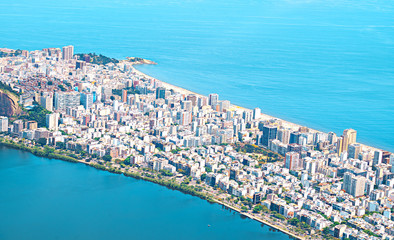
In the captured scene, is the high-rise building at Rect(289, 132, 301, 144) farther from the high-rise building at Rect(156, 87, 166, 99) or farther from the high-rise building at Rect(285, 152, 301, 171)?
the high-rise building at Rect(156, 87, 166, 99)

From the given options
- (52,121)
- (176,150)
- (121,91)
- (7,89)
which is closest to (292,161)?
(176,150)

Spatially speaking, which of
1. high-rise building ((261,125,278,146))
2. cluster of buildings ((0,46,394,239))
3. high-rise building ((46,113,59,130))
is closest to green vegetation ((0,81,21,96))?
cluster of buildings ((0,46,394,239))

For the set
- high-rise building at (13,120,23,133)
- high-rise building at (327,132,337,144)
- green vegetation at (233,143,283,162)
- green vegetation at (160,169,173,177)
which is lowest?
green vegetation at (160,169,173,177)

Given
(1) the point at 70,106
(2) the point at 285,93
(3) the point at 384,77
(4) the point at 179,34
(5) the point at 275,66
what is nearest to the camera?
(1) the point at 70,106

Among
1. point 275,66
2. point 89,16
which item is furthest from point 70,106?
point 89,16

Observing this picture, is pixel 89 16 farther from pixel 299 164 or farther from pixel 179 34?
pixel 299 164

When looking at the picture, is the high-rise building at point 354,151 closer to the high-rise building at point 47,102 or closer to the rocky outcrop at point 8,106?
the high-rise building at point 47,102
